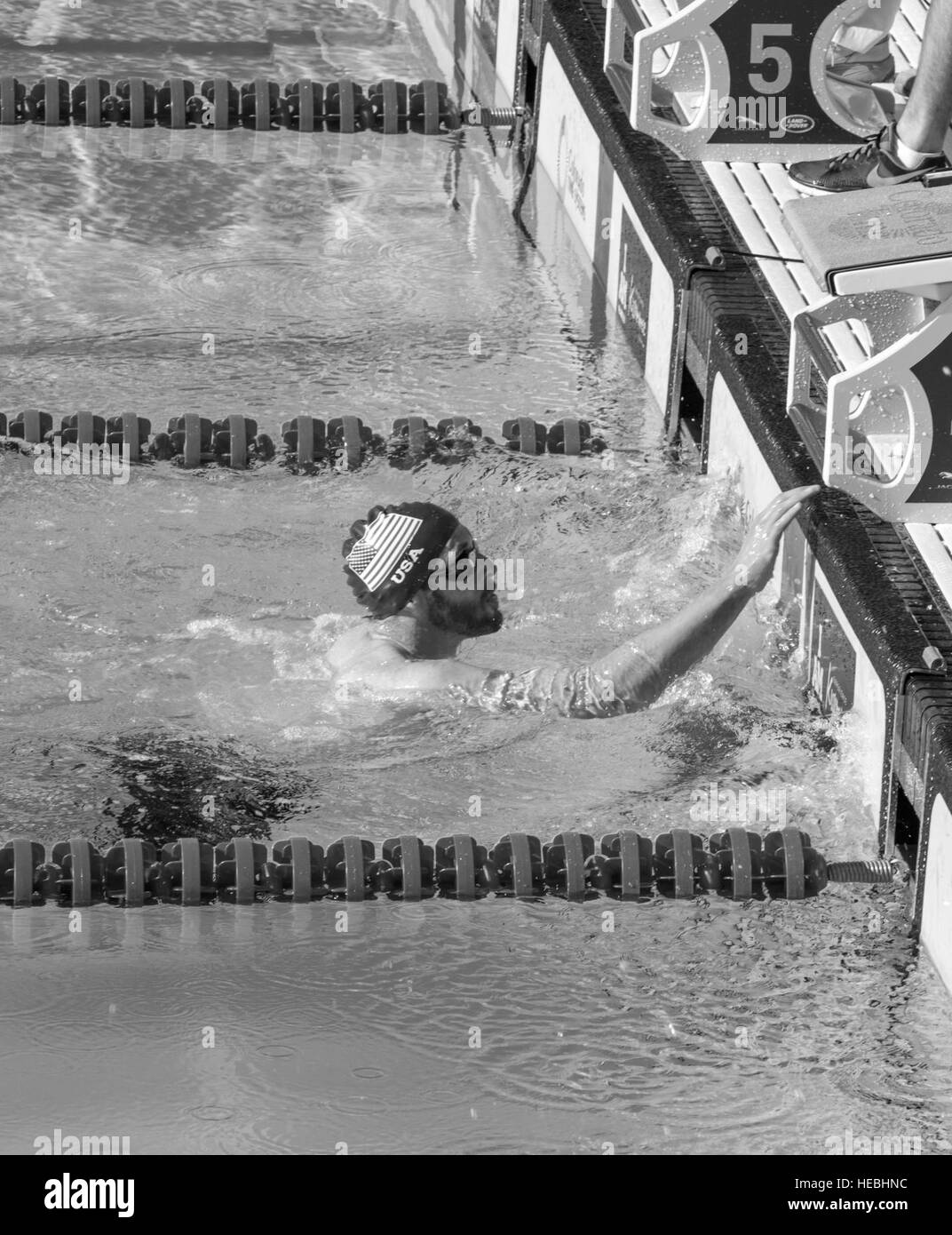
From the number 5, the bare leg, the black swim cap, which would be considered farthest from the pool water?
the bare leg

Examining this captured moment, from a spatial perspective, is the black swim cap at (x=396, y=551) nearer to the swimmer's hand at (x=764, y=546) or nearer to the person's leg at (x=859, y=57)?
the swimmer's hand at (x=764, y=546)

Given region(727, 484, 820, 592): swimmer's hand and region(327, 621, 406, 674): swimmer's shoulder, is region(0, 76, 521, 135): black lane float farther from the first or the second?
region(727, 484, 820, 592): swimmer's hand

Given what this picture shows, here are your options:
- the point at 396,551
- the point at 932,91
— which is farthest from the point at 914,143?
the point at 396,551

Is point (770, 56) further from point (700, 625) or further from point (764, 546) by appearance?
point (700, 625)

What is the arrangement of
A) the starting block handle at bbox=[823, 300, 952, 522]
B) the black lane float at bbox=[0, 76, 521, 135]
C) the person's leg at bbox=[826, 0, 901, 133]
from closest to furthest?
the starting block handle at bbox=[823, 300, 952, 522] → the person's leg at bbox=[826, 0, 901, 133] → the black lane float at bbox=[0, 76, 521, 135]

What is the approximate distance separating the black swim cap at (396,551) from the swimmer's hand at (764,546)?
61 cm

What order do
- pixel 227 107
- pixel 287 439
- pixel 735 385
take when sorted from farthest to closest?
pixel 227 107, pixel 287 439, pixel 735 385

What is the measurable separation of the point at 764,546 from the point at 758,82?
6.74 feet

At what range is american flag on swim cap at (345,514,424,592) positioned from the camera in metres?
3.99

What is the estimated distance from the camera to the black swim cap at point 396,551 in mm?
3984

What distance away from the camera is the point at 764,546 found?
3.82 m

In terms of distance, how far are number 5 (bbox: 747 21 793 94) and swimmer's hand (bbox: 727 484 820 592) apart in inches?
72.4

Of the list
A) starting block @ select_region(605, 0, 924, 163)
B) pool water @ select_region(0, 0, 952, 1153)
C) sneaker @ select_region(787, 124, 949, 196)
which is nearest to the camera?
pool water @ select_region(0, 0, 952, 1153)

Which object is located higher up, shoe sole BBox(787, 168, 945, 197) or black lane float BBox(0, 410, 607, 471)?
shoe sole BBox(787, 168, 945, 197)
